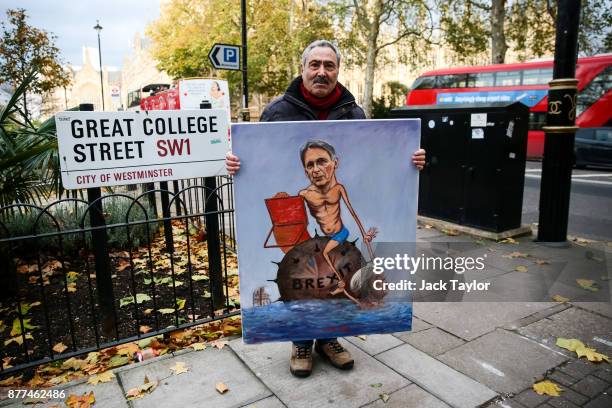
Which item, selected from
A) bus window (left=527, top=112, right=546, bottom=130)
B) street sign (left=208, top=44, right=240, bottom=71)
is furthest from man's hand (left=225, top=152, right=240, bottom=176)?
bus window (left=527, top=112, right=546, bottom=130)

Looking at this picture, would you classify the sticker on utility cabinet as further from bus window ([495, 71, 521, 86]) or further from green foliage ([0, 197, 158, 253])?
bus window ([495, 71, 521, 86])

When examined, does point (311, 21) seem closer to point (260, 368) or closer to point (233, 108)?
point (233, 108)

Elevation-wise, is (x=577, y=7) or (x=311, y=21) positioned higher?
(x=311, y=21)

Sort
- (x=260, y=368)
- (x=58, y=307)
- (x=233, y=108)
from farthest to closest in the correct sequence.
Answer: (x=233, y=108) → (x=58, y=307) → (x=260, y=368)

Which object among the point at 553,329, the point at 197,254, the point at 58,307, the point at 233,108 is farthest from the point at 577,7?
the point at 233,108

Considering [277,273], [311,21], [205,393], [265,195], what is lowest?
[205,393]

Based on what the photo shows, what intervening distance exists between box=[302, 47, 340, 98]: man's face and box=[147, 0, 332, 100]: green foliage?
92.3ft

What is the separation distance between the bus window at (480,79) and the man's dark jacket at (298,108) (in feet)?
59.4

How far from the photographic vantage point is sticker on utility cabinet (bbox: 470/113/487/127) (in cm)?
588

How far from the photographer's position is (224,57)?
1009 cm

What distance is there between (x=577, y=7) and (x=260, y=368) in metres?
5.21

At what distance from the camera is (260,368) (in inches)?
119

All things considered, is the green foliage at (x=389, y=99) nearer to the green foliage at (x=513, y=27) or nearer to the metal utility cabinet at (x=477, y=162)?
the green foliage at (x=513, y=27)

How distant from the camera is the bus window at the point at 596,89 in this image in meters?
14.9
